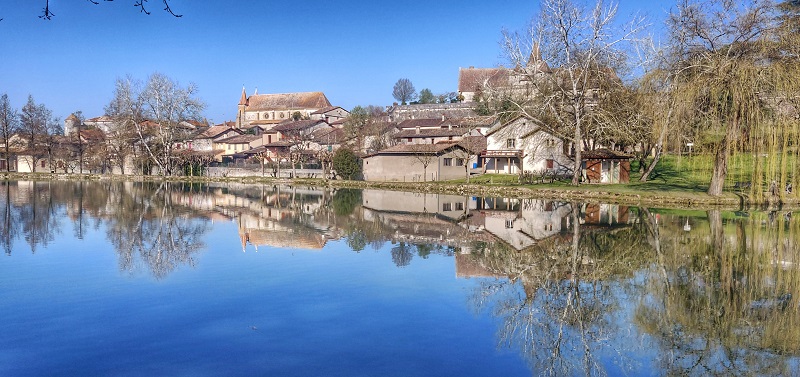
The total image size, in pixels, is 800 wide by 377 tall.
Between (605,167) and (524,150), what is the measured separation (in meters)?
7.34

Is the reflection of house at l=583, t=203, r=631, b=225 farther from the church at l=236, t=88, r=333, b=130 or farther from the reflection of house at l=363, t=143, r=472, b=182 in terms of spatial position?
the church at l=236, t=88, r=333, b=130

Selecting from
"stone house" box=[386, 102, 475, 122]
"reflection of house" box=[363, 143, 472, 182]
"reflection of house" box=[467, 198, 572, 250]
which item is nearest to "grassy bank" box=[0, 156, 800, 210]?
"reflection of house" box=[467, 198, 572, 250]

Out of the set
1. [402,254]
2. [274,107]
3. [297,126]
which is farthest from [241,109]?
[402,254]

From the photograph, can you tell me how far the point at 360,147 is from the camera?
69.6 meters

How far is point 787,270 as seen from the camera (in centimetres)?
1377

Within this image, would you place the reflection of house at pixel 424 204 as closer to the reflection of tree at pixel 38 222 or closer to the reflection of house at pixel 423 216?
the reflection of house at pixel 423 216

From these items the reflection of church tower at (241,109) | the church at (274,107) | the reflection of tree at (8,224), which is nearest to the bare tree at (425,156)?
the reflection of tree at (8,224)

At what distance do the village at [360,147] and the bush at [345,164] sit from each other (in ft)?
1.29

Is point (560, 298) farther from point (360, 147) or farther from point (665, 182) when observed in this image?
point (360, 147)

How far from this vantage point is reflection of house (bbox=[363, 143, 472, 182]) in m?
50.5

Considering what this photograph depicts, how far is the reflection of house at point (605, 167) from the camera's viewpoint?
4356cm

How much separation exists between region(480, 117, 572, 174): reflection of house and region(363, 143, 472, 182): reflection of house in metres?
2.45

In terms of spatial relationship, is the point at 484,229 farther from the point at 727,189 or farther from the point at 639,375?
the point at 727,189

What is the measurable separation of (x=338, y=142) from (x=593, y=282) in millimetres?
62389
